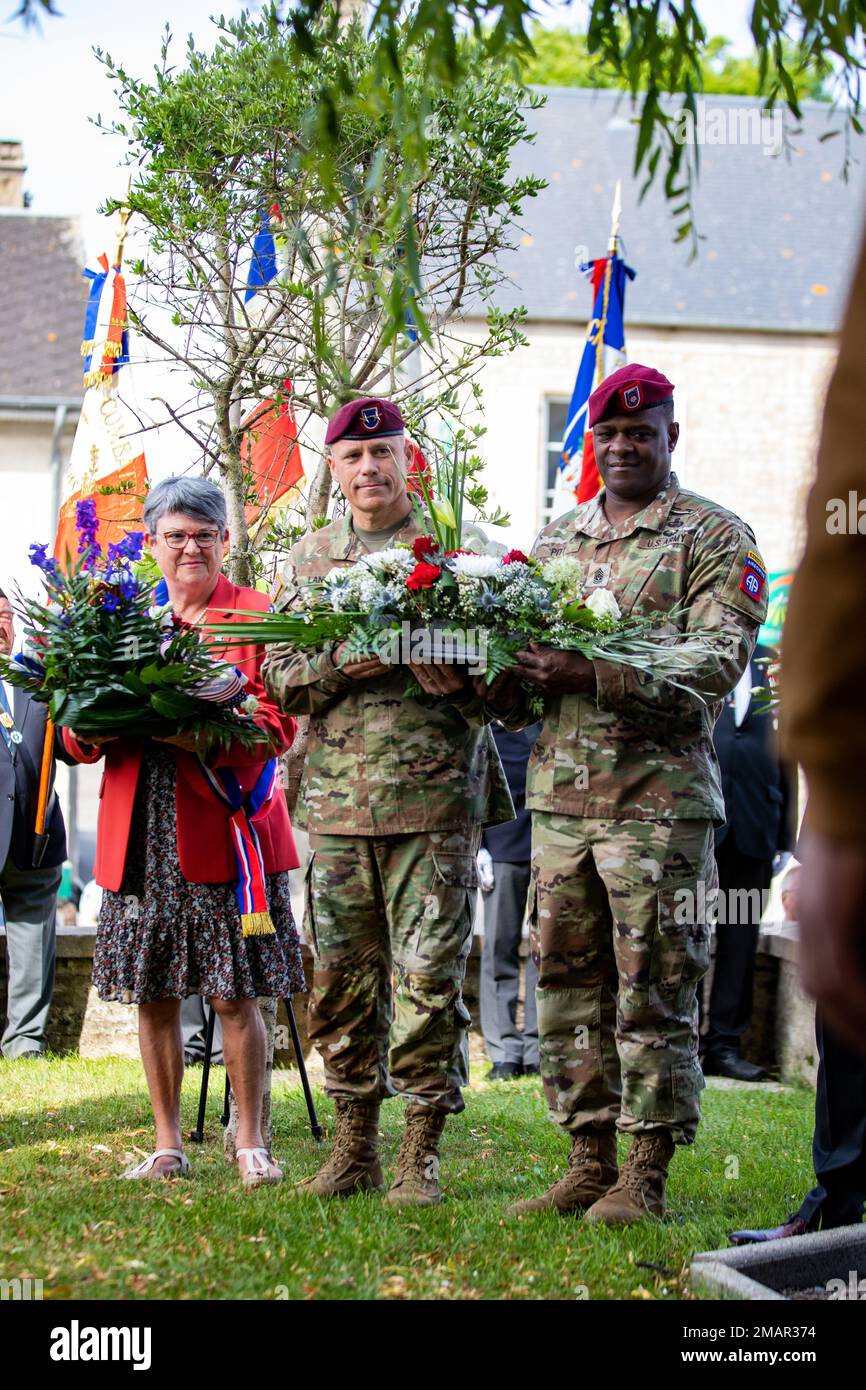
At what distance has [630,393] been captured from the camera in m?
4.80

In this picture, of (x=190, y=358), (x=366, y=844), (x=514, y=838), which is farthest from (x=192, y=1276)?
(x=514, y=838)

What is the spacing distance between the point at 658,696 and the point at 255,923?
168 centimetres

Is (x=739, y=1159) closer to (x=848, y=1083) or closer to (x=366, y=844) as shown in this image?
(x=848, y=1083)

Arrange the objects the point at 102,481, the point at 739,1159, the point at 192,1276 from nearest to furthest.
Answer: the point at 192,1276
the point at 739,1159
the point at 102,481

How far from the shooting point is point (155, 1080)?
5266 millimetres

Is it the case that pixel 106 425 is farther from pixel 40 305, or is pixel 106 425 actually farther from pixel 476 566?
pixel 40 305

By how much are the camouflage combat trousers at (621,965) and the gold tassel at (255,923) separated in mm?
Answer: 970

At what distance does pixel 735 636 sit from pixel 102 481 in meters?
4.71

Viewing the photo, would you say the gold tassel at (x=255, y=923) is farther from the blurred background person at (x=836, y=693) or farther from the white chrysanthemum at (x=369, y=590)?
the blurred background person at (x=836, y=693)

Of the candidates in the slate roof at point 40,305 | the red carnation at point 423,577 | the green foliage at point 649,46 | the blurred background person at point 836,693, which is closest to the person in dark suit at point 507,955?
the red carnation at point 423,577

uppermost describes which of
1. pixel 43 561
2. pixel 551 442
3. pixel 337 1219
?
pixel 551 442

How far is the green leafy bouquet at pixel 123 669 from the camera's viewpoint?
16.3 ft

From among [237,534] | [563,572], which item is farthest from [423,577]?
[237,534]

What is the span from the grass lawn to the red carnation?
196cm
